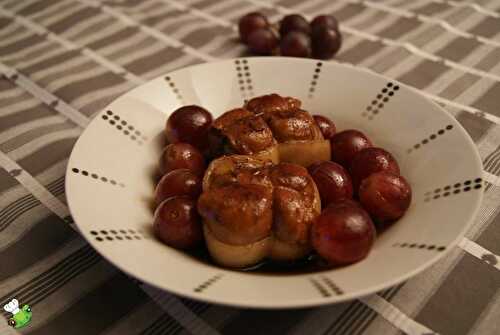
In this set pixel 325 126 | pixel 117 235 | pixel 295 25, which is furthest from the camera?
pixel 295 25

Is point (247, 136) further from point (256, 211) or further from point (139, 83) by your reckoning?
point (139, 83)

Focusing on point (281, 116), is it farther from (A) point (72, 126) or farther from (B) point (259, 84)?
(A) point (72, 126)

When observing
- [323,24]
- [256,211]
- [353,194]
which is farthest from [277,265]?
[323,24]

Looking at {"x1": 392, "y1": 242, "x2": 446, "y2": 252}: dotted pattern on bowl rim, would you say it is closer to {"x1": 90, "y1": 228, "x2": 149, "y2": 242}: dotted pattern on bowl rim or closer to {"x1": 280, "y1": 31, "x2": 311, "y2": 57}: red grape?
{"x1": 90, "y1": 228, "x2": 149, "y2": 242}: dotted pattern on bowl rim

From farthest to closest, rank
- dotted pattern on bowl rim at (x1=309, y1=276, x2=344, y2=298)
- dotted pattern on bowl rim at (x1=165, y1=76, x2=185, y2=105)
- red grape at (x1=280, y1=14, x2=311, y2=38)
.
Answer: red grape at (x1=280, y1=14, x2=311, y2=38) → dotted pattern on bowl rim at (x1=165, y1=76, x2=185, y2=105) → dotted pattern on bowl rim at (x1=309, y1=276, x2=344, y2=298)

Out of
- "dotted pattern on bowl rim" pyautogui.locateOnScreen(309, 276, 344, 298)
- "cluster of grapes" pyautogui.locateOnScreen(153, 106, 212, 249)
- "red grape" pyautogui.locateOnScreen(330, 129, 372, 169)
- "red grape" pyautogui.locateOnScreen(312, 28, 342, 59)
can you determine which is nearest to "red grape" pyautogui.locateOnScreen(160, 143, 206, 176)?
"cluster of grapes" pyautogui.locateOnScreen(153, 106, 212, 249)

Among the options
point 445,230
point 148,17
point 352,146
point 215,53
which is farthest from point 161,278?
point 148,17

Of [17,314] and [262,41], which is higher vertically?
[262,41]
